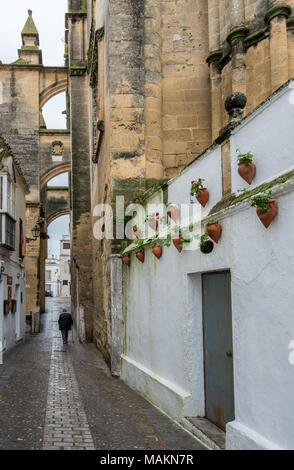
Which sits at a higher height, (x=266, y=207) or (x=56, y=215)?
(x=56, y=215)

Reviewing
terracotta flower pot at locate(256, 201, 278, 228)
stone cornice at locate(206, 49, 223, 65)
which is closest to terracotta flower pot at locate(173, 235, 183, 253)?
terracotta flower pot at locate(256, 201, 278, 228)

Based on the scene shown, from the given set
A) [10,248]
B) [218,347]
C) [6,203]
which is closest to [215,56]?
[6,203]

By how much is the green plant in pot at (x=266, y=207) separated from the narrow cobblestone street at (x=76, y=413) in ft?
8.68

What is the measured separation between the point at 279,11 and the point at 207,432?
7646 mm

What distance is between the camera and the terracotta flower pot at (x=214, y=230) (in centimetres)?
502

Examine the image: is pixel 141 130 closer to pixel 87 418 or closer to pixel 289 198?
pixel 87 418

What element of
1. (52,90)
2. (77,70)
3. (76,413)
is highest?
(52,90)

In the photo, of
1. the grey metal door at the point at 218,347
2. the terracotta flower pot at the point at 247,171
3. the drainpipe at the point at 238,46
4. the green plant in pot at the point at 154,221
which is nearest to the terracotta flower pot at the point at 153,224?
the green plant in pot at the point at 154,221

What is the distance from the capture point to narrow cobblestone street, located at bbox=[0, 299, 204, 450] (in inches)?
216

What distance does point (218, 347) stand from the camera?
549 cm

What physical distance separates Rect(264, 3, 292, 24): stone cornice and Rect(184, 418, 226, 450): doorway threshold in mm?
7414

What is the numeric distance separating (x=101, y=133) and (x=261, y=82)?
430 cm

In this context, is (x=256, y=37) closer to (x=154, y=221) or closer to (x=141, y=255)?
(x=154, y=221)
